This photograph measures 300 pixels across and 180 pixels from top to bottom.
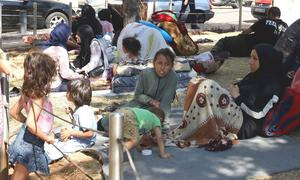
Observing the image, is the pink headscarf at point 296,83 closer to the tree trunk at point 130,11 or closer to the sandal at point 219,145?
the sandal at point 219,145

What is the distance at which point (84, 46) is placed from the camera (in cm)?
870

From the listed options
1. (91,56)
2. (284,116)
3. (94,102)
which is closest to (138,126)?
(284,116)

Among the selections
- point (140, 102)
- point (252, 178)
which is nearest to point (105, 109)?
point (140, 102)

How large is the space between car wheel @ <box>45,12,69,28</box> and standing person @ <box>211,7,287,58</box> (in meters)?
5.21

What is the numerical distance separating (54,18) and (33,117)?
35.0ft

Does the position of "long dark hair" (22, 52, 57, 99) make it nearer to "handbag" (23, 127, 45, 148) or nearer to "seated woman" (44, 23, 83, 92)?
"handbag" (23, 127, 45, 148)

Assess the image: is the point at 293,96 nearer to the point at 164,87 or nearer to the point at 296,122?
the point at 296,122

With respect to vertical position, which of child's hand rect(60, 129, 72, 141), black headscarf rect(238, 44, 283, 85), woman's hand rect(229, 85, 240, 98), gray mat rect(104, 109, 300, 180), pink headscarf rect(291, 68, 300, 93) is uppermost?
black headscarf rect(238, 44, 283, 85)

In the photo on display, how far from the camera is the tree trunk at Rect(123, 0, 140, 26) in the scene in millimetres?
10836

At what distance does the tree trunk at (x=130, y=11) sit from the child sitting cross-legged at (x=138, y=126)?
5816 mm

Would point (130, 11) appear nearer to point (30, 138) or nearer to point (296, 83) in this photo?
point (296, 83)

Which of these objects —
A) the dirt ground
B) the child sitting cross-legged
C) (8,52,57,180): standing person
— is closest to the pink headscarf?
the dirt ground

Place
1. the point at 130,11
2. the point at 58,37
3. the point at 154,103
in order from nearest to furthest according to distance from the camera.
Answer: the point at 154,103 → the point at 58,37 → the point at 130,11

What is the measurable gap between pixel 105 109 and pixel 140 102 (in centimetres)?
129
